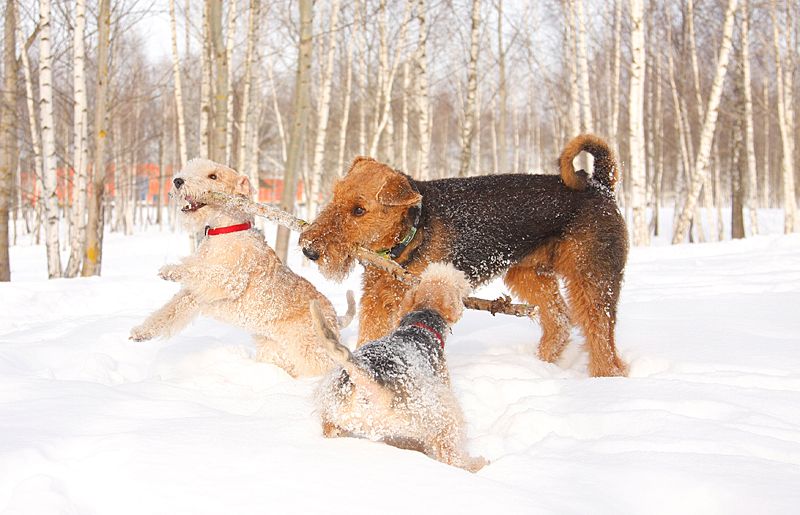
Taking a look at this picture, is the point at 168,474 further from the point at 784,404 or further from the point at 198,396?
the point at 784,404

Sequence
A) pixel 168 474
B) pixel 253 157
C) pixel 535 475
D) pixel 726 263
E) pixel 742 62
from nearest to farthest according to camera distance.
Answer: pixel 168 474 → pixel 535 475 → pixel 726 263 → pixel 742 62 → pixel 253 157

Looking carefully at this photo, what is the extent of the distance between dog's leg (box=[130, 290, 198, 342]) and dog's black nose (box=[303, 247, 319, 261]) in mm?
983

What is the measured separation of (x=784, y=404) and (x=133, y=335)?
3673 millimetres

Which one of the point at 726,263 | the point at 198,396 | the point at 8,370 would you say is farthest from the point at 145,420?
the point at 726,263

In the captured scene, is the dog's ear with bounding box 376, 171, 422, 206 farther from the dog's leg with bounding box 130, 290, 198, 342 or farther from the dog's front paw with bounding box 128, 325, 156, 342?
the dog's front paw with bounding box 128, 325, 156, 342

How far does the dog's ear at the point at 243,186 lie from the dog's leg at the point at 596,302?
225 centimetres

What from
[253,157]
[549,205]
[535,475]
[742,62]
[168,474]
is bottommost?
[535,475]

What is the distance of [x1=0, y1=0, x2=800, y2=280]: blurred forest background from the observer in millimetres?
9953

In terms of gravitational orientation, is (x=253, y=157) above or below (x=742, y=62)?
below

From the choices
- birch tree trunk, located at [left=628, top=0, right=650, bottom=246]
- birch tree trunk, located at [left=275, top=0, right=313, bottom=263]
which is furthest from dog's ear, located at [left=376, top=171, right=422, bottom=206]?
birch tree trunk, located at [left=628, top=0, right=650, bottom=246]

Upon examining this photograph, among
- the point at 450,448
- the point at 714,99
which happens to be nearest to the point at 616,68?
the point at 714,99

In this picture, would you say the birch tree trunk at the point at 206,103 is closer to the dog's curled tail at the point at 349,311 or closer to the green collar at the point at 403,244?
the dog's curled tail at the point at 349,311

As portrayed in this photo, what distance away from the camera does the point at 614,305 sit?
12.0 feet

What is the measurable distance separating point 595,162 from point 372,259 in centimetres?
171
